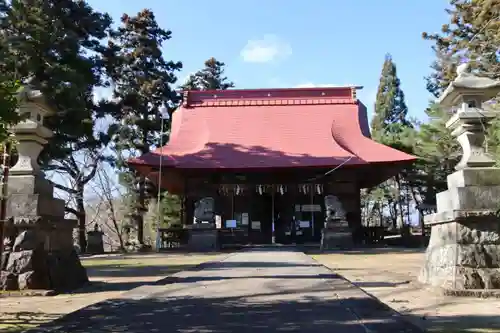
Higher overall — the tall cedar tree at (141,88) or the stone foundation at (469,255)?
the tall cedar tree at (141,88)

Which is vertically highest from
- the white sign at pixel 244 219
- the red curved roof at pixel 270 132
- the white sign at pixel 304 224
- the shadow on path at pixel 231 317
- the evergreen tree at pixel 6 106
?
the red curved roof at pixel 270 132

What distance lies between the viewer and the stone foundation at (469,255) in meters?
5.69

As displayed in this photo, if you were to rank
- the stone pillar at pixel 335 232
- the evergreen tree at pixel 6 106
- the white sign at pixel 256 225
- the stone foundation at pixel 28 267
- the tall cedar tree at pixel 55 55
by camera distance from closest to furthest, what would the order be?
the evergreen tree at pixel 6 106 < the stone foundation at pixel 28 267 < the tall cedar tree at pixel 55 55 < the stone pillar at pixel 335 232 < the white sign at pixel 256 225

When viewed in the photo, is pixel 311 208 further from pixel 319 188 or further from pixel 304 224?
pixel 319 188

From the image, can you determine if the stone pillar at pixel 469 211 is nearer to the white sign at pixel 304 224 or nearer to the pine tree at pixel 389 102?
the white sign at pixel 304 224

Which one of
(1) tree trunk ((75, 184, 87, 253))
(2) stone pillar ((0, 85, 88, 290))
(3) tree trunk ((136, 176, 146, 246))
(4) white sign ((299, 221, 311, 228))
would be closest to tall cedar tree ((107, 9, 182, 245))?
(3) tree trunk ((136, 176, 146, 246))

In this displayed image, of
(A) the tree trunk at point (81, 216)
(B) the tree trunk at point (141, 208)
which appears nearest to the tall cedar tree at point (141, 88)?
(B) the tree trunk at point (141, 208)

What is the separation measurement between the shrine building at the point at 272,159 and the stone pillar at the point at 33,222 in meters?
11.8

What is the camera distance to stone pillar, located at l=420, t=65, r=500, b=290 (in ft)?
19.0

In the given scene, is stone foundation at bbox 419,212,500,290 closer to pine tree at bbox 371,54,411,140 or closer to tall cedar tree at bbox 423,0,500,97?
tall cedar tree at bbox 423,0,500,97

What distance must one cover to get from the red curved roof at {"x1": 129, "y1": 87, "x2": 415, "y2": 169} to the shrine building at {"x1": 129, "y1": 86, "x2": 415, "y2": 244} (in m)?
0.04

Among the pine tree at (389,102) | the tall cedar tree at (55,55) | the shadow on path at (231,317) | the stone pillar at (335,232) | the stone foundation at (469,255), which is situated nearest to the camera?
the shadow on path at (231,317)

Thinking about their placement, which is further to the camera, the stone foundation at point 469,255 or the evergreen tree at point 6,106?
the stone foundation at point 469,255

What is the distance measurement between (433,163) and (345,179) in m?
Answer: 4.86
